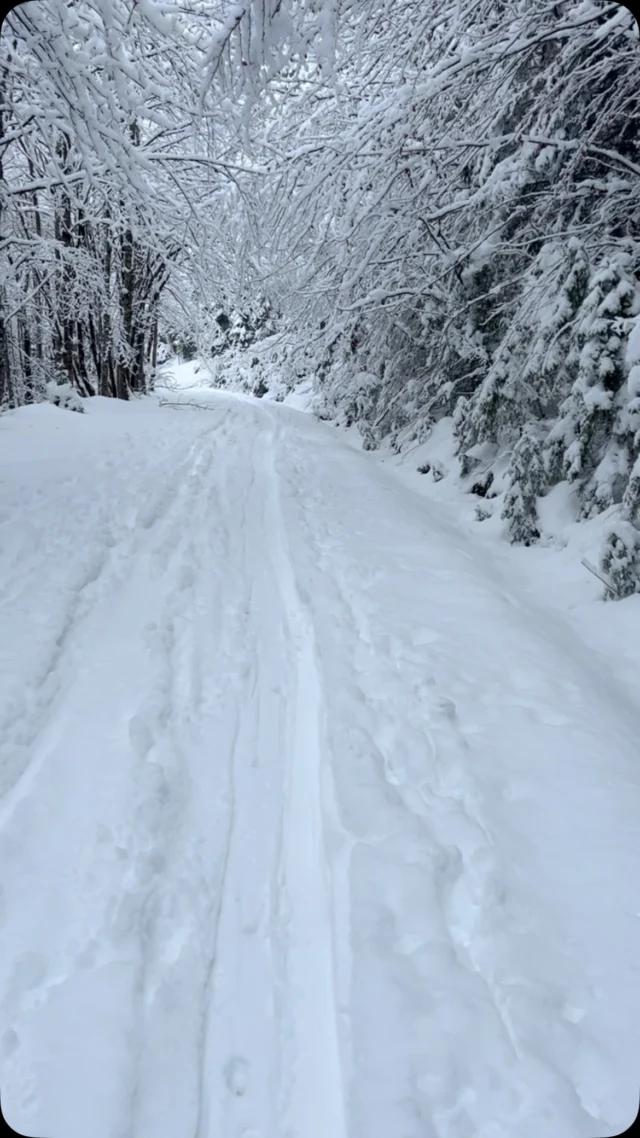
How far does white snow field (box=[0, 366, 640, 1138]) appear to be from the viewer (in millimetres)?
1633

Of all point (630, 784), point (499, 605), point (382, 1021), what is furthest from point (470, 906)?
point (499, 605)

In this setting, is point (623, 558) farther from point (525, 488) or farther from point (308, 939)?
point (308, 939)

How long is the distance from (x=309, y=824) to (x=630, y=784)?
62.3 inches

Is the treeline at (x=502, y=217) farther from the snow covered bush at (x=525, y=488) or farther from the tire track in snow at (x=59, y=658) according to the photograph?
the tire track in snow at (x=59, y=658)

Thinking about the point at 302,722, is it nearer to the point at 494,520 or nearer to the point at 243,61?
the point at 243,61

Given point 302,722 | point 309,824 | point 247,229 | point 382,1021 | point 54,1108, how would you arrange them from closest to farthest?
point 54,1108
point 382,1021
point 309,824
point 302,722
point 247,229

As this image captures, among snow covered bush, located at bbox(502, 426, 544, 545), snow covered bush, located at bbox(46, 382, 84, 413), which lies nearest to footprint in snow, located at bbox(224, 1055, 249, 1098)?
snow covered bush, located at bbox(502, 426, 544, 545)

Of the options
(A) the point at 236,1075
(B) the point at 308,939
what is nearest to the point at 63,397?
(B) the point at 308,939

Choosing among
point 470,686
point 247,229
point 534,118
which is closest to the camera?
point 470,686

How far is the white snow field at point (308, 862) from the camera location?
1.63 meters

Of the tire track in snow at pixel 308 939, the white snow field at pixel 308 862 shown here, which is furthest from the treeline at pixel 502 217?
the tire track in snow at pixel 308 939

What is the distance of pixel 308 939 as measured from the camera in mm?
2039

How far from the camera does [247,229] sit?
1004 centimetres

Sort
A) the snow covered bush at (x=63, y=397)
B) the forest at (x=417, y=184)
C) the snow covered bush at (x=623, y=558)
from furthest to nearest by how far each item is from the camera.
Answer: the snow covered bush at (x=63, y=397), the forest at (x=417, y=184), the snow covered bush at (x=623, y=558)
